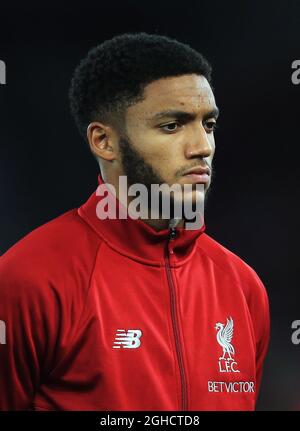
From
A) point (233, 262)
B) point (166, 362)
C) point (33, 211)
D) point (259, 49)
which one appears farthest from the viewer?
point (259, 49)

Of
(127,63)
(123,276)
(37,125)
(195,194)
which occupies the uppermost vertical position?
(37,125)

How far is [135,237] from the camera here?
208 centimetres

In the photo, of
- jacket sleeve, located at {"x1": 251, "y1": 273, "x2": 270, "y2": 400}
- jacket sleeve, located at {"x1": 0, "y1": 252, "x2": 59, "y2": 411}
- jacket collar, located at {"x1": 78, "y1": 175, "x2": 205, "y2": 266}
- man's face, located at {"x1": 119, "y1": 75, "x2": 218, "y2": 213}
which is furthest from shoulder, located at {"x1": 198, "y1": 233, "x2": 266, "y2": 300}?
jacket sleeve, located at {"x1": 0, "y1": 252, "x2": 59, "y2": 411}

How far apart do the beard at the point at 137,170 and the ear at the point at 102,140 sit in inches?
1.6

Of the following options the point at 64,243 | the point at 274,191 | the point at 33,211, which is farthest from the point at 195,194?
the point at 274,191

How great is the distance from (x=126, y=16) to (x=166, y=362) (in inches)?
86.3

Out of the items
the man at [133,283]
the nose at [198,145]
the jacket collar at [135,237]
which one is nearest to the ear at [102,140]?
the man at [133,283]

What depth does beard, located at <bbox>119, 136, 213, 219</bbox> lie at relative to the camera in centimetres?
205

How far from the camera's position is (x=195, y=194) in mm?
2020

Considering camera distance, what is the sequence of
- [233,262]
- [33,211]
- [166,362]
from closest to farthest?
[166,362]
[233,262]
[33,211]

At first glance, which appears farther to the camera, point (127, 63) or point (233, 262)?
point (233, 262)

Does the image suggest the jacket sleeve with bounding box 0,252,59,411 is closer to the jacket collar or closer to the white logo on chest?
the jacket collar

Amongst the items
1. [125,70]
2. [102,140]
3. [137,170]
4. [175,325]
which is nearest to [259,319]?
[175,325]

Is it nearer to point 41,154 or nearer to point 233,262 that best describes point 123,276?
point 233,262
